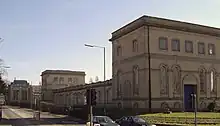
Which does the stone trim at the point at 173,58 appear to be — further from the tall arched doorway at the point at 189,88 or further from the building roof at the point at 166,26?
the building roof at the point at 166,26

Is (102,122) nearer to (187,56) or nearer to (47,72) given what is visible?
(187,56)

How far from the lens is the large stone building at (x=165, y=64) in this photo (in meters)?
53.2

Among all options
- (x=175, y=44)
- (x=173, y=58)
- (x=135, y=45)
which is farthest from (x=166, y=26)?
(x=135, y=45)

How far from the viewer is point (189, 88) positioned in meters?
57.5

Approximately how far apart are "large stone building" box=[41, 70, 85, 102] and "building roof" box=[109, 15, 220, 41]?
2566 inches

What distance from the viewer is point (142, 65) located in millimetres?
53500

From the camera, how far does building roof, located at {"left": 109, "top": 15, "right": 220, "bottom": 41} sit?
5373 centimetres

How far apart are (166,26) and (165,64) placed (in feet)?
18.3

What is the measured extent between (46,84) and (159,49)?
75.8m

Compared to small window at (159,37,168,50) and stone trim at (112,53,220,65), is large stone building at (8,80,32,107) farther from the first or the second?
small window at (159,37,168,50)

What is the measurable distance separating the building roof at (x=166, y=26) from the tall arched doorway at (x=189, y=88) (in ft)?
23.9

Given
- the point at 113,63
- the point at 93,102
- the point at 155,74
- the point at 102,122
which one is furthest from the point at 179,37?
the point at 93,102

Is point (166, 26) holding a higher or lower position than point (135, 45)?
higher

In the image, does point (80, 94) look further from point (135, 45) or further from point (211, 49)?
point (211, 49)
